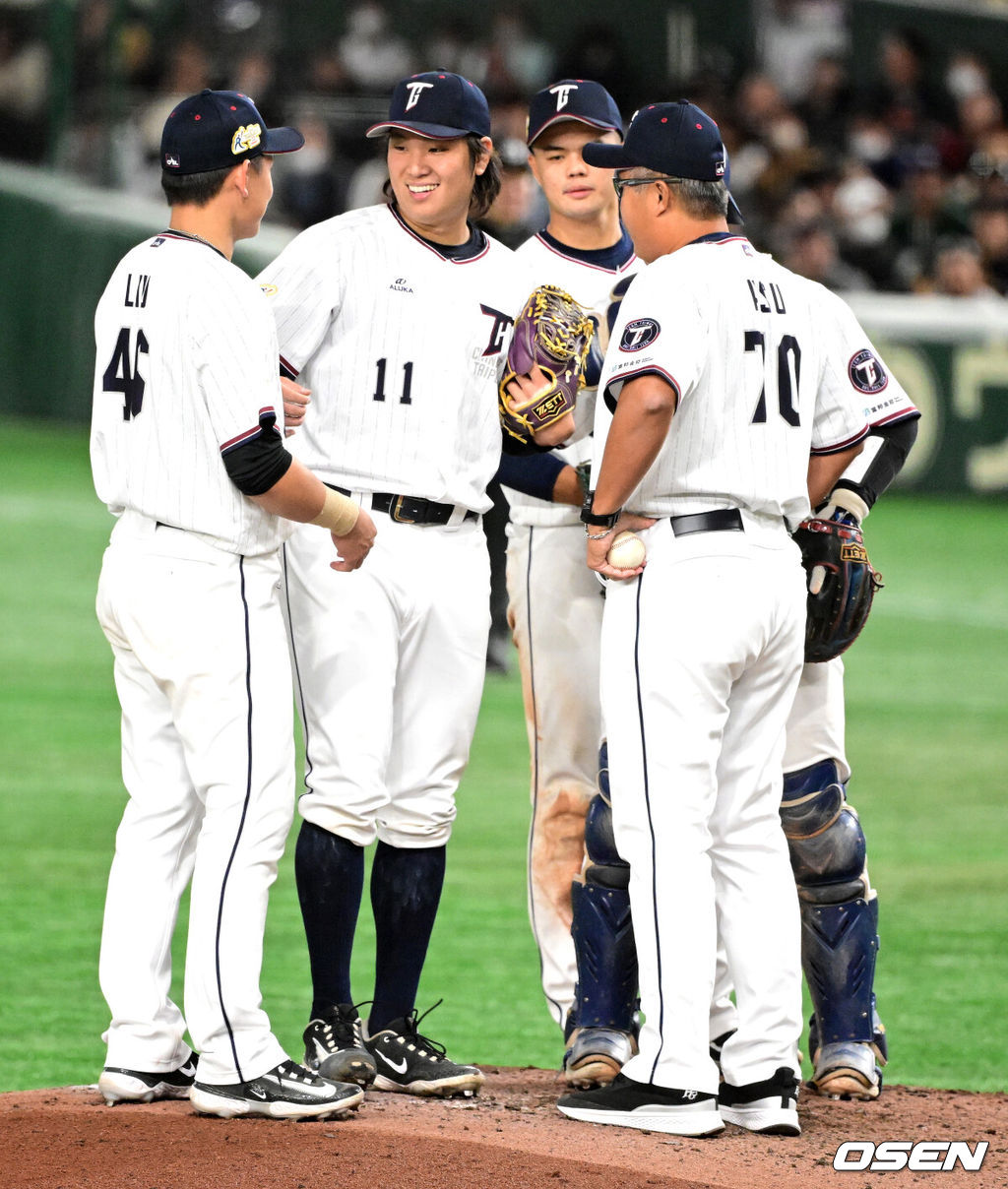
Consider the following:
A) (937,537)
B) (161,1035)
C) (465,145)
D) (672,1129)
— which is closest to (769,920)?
(672,1129)

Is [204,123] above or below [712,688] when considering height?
above

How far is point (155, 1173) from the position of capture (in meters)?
3.59

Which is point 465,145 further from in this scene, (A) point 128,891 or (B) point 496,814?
(B) point 496,814

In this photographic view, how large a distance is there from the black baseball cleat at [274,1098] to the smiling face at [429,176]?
2053 mm

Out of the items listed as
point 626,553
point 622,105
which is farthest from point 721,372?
point 622,105

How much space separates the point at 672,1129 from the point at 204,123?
2.37 m

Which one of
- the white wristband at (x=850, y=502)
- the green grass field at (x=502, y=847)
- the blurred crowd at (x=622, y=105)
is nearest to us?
the white wristband at (x=850, y=502)

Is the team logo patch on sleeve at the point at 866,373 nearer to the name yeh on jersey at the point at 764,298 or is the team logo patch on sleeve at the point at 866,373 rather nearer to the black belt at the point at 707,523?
the name yeh on jersey at the point at 764,298

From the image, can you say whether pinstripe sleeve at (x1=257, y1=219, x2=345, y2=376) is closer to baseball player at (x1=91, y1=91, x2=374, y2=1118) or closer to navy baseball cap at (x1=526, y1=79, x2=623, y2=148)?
baseball player at (x1=91, y1=91, x2=374, y2=1118)

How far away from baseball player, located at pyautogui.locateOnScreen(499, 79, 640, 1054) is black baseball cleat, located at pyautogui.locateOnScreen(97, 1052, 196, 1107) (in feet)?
3.84

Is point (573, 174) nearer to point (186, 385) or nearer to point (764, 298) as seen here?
point (764, 298)

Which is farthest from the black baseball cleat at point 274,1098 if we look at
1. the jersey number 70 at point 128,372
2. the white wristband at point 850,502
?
the white wristband at point 850,502

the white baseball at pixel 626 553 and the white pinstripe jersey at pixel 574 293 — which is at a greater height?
the white pinstripe jersey at pixel 574 293

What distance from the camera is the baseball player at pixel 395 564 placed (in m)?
4.36
